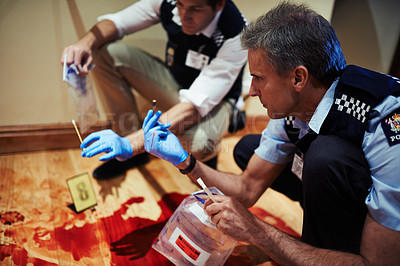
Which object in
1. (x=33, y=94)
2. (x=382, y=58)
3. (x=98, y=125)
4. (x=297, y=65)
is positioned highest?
(x=297, y=65)

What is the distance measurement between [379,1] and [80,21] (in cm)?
148

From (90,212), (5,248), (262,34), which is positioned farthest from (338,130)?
(5,248)

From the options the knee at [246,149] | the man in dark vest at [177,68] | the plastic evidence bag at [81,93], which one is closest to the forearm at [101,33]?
the man in dark vest at [177,68]

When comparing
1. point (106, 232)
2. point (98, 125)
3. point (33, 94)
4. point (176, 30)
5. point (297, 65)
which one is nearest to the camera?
point (297, 65)

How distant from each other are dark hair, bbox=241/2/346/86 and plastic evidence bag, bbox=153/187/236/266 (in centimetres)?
42

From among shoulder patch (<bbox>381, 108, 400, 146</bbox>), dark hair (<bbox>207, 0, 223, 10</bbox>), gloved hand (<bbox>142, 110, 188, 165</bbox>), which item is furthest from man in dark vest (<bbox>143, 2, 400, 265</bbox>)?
dark hair (<bbox>207, 0, 223, 10</bbox>)

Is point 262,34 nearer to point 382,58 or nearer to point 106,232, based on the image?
point 106,232

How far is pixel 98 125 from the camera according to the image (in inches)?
67.4

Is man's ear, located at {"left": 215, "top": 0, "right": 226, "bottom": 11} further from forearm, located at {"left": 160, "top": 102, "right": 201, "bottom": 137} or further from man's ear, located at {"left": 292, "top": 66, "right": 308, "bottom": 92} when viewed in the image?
man's ear, located at {"left": 292, "top": 66, "right": 308, "bottom": 92}

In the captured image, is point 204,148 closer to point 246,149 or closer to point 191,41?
point 246,149

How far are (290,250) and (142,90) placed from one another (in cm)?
105

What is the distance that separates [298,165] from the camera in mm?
1068

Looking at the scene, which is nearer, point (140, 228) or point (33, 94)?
point (140, 228)

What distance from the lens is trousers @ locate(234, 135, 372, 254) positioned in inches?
32.6
